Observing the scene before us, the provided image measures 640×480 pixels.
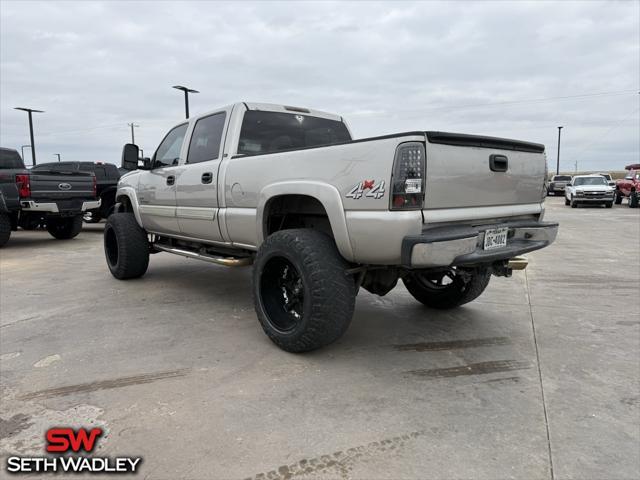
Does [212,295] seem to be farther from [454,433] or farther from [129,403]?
[454,433]

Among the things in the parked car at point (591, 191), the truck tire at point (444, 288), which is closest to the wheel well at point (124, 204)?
the truck tire at point (444, 288)

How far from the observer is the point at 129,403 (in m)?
2.69

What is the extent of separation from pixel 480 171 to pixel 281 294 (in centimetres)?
175

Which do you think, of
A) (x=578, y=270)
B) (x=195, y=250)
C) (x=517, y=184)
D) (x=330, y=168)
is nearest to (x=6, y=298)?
(x=195, y=250)

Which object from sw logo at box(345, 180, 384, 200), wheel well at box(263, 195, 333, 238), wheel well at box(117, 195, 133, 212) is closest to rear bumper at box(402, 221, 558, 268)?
sw logo at box(345, 180, 384, 200)

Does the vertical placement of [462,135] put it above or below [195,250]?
above

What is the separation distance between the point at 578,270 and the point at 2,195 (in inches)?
390

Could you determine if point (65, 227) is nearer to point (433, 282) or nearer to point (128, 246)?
point (128, 246)

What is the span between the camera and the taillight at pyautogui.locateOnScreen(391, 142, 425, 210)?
270cm

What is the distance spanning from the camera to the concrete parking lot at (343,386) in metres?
2.18

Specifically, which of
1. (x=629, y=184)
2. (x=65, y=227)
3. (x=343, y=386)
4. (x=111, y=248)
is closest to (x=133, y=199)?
(x=111, y=248)

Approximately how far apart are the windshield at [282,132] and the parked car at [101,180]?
850cm

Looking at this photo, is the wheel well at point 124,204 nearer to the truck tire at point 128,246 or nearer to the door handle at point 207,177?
the truck tire at point 128,246

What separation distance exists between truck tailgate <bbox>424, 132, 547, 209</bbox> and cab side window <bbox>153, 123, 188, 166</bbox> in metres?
3.20
